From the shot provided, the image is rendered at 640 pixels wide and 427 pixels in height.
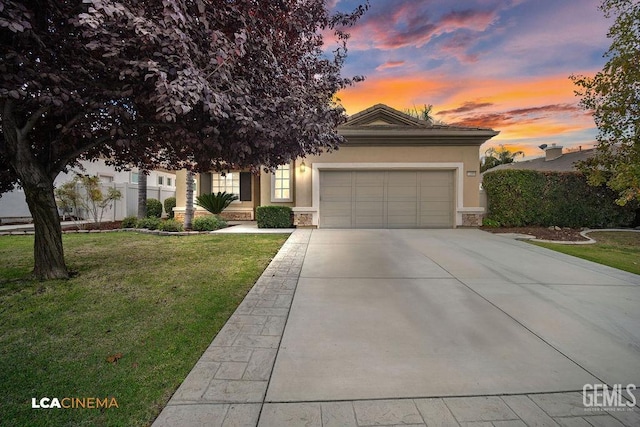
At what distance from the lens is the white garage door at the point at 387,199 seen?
436 inches

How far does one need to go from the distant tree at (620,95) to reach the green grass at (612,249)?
1.40 meters

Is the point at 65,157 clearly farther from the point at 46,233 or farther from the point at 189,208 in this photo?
the point at 189,208

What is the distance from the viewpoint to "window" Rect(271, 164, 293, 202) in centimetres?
1195

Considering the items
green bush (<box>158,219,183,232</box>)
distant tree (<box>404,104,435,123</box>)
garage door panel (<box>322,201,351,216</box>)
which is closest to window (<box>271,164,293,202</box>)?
garage door panel (<box>322,201,351,216</box>)

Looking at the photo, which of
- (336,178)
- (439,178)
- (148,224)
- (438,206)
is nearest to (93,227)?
(148,224)

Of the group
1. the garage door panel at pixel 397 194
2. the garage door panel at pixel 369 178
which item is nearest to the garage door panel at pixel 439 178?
the garage door panel at pixel 397 194

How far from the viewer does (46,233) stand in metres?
4.55

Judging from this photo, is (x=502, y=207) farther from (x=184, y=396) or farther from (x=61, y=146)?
(x=61, y=146)

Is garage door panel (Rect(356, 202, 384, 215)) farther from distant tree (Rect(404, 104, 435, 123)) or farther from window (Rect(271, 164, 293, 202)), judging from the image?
distant tree (Rect(404, 104, 435, 123))

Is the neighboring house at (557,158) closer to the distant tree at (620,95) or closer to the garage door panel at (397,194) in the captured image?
the distant tree at (620,95)

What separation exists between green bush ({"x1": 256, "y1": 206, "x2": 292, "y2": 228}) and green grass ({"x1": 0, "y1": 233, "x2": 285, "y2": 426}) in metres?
4.72

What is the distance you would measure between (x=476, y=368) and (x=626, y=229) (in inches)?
554

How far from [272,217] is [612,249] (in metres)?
10.6

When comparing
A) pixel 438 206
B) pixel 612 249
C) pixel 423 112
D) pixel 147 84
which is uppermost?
pixel 423 112
